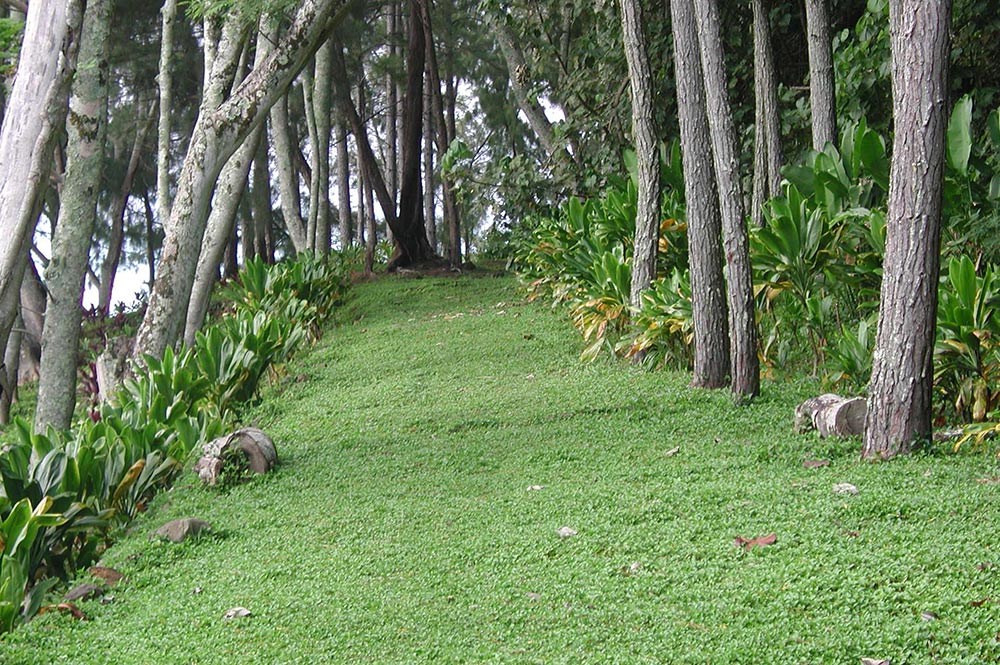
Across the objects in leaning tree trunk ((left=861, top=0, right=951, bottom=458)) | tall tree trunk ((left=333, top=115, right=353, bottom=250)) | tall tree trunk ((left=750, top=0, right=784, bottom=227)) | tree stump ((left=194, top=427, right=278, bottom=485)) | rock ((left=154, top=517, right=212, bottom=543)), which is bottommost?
rock ((left=154, top=517, right=212, bottom=543))

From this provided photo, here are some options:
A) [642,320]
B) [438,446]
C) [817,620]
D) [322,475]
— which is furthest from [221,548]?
[642,320]

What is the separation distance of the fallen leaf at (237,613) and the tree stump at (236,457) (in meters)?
2.33

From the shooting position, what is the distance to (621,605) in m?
4.35

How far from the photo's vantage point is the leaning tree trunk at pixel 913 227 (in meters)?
5.77

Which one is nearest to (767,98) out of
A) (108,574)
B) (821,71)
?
(821,71)

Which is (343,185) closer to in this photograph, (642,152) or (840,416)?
(642,152)

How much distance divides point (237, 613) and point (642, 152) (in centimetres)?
627

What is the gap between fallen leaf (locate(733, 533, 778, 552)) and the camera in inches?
190

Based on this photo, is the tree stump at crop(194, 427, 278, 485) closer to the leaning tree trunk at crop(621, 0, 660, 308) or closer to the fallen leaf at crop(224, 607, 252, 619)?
the fallen leaf at crop(224, 607, 252, 619)

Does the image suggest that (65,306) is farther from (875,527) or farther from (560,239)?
(560,239)

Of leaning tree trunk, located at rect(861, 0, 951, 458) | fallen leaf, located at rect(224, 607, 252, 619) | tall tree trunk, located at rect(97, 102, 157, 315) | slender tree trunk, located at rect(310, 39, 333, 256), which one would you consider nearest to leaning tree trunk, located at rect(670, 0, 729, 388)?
leaning tree trunk, located at rect(861, 0, 951, 458)

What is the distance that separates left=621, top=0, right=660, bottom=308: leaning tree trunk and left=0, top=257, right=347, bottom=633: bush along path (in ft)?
12.4

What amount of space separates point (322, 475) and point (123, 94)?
19.9 metres

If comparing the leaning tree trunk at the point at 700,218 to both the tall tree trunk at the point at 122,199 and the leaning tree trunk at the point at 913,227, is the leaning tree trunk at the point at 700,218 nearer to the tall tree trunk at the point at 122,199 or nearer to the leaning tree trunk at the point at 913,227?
the leaning tree trunk at the point at 913,227
